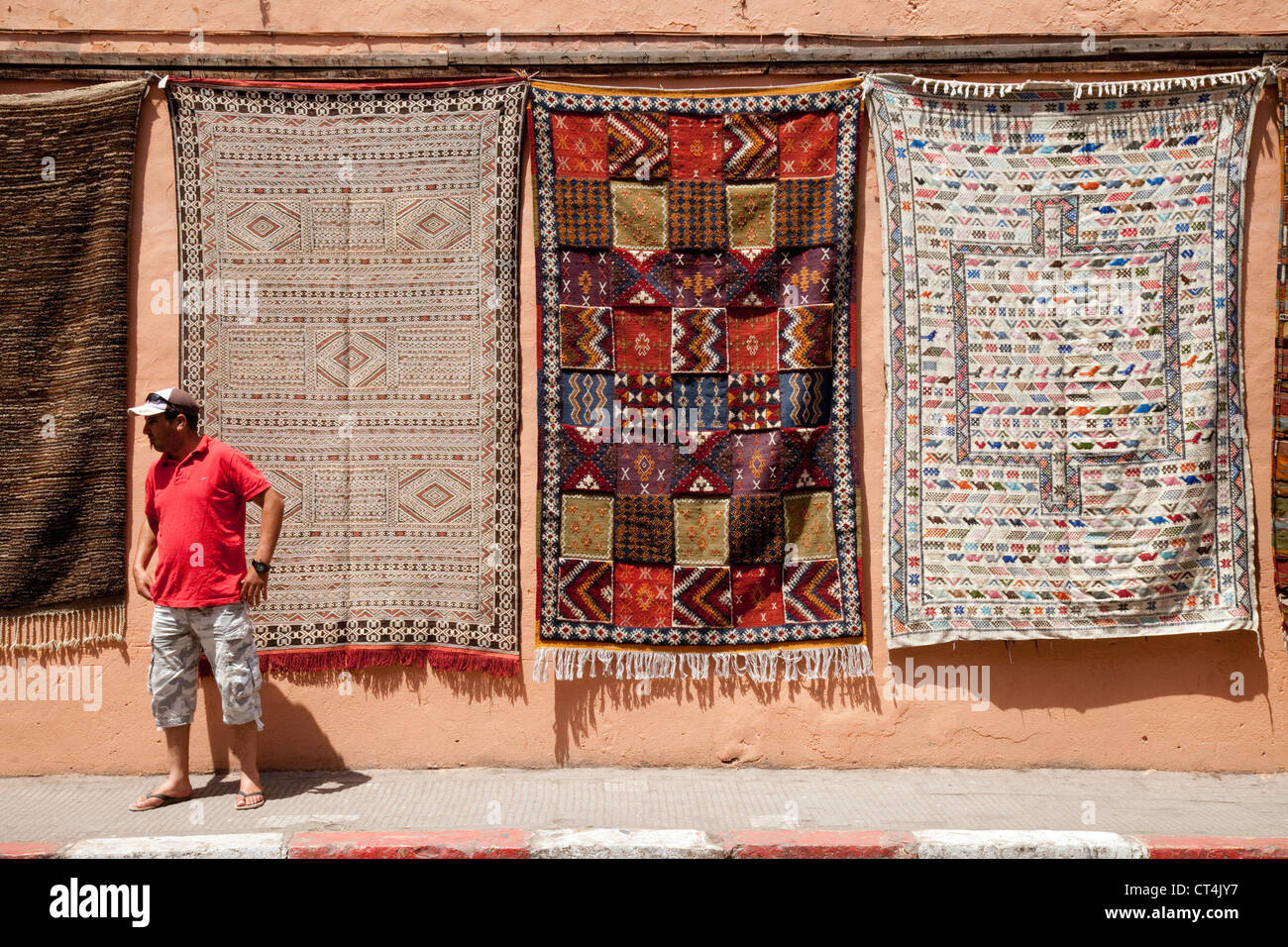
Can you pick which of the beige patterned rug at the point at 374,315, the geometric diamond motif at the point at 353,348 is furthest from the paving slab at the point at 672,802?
the geometric diamond motif at the point at 353,348

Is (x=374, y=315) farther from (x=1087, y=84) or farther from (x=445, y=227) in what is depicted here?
(x=1087, y=84)

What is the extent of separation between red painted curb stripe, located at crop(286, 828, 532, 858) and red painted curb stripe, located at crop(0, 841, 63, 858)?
0.84 m

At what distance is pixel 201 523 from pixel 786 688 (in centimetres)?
254

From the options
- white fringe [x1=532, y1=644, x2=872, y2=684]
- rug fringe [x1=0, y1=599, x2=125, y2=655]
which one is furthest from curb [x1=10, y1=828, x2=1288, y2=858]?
rug fringe [x1=0, y1=599, x2=125, y2=655]

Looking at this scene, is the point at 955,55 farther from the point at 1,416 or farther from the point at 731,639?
the point at 1,416

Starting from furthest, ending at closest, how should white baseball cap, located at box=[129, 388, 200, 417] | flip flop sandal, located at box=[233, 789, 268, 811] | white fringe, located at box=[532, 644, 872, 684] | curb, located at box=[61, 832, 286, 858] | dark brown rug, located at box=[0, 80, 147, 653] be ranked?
white fringe, located at box=[532, 644, 872, 684] → dark brown rug, located at box=[0, 80, 147, 653] → flip flop sandal, located at box=[233, 789, 268, 811] → white baseball cap, located at box=[129, 388, 200, 417] → curb, located at box=[61, 832, 286, 858]

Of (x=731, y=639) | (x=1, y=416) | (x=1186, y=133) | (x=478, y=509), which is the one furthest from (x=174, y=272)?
(x=1186, y=133)

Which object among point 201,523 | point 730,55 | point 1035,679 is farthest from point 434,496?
point 1035,679

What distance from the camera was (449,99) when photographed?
431cm

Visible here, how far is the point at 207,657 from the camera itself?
382 centimetres

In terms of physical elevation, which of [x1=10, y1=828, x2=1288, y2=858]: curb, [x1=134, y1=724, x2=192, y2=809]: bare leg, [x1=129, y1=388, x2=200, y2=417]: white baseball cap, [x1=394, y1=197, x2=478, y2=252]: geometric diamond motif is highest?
[x1=394, y1=197, x2=478, y2=252]: geometric diamond motif

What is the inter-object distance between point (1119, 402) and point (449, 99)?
10.6 feet

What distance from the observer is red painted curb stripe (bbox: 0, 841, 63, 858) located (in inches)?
135

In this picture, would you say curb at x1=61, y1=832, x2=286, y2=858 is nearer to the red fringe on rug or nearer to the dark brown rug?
the red fringe on rug
